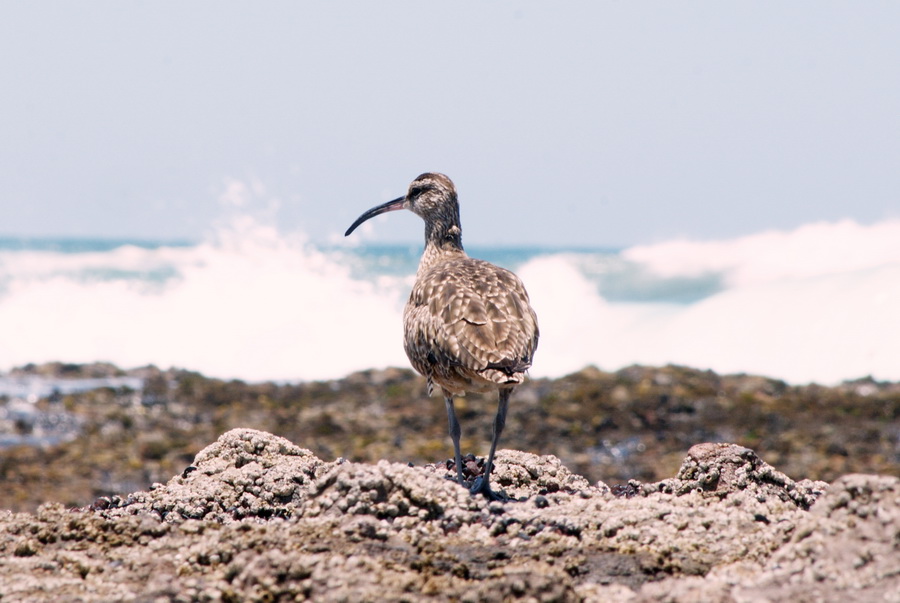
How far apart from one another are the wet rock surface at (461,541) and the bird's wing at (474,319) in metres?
1.04

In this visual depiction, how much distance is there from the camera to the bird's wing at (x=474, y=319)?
6.98 meters

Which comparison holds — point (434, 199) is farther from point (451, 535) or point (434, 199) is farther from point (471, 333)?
point (451, 535)

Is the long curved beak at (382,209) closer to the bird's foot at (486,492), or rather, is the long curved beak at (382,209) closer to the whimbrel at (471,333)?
the whimbrel at (471,333)

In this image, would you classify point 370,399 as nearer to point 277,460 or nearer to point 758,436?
point 758,436

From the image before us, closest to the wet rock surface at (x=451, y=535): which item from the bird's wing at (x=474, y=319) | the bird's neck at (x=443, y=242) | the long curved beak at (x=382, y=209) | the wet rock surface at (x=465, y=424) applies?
the bird's wing at (x=474, y=319)

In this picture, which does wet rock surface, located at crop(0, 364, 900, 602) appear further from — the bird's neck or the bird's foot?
the bird's neck

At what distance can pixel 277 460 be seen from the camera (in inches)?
304

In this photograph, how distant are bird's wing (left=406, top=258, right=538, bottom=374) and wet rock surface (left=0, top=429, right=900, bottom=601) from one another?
104 centimetres

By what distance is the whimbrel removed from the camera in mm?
6926

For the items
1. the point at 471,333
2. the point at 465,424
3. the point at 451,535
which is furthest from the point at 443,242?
the point at 465,424

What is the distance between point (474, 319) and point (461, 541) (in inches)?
84.9

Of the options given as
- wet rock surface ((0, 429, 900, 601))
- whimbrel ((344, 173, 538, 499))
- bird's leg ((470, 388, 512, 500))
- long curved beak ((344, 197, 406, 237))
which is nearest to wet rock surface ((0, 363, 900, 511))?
long curved beak ((344, 197, 406, 237))

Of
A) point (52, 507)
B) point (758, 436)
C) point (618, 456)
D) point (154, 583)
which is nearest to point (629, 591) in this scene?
point (154, 583)

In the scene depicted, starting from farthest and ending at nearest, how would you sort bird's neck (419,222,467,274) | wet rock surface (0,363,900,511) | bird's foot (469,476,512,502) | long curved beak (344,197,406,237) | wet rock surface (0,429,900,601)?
wet rock surface (0,363,900,511) < long curved beak (344,197,406,237) < bird's neck (419,222,467,274) < bird's foot (469,476,512,502) < wet rock surface (0,429,900,601)
